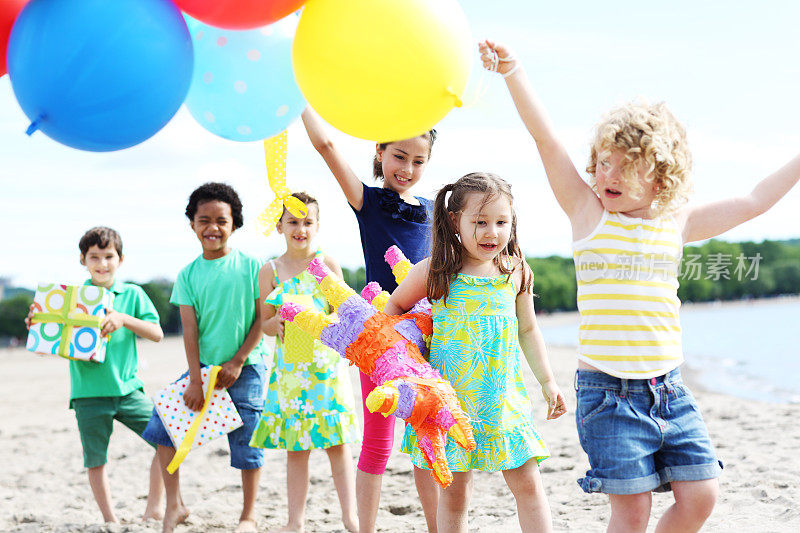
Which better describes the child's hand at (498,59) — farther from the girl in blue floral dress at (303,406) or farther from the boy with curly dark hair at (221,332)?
the boy with curly dark hair at (221,332)

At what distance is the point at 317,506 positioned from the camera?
14.4ft

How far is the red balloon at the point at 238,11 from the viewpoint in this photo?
2.30m

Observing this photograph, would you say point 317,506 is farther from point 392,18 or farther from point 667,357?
point 392,18

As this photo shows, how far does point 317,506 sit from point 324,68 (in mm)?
2922

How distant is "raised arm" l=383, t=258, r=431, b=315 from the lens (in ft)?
9.14

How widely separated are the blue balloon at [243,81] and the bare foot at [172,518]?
6.99 feet

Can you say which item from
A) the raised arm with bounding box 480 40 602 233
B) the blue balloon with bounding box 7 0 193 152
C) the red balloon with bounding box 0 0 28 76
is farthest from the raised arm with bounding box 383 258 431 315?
the red balloon with bounding box 0 0 28 76

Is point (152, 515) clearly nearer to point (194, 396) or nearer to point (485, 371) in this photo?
point (194, 396)

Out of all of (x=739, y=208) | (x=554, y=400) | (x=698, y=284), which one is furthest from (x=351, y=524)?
(x=698, y=284)

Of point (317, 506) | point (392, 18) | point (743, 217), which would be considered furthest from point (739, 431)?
point (392, 18)

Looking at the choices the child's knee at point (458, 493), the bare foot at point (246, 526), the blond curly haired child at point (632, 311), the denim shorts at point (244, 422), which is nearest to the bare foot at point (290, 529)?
the bare foot at point (246, 526)

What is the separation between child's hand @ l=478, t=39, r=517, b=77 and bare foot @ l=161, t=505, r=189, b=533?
2.88m

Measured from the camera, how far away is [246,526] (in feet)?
12.8

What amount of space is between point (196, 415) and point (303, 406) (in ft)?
2.01
